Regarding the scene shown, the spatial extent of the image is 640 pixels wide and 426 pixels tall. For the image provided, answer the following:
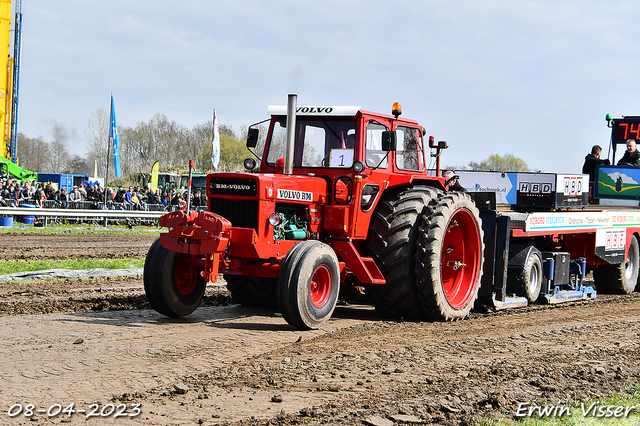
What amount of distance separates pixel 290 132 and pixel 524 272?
4224 millimetres

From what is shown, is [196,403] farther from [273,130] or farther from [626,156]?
[626,156]

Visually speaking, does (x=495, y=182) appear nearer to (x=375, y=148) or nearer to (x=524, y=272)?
(x=524, y=272)

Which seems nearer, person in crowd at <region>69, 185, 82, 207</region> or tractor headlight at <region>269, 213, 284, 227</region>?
tractor headlight at <region>269, 213, 284, 227</region>

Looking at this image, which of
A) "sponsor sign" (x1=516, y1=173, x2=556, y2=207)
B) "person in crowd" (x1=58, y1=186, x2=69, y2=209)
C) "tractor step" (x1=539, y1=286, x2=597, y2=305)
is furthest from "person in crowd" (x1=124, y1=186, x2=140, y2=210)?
"tractor step" (x1=539, y1=286, x2=597, y2=305)

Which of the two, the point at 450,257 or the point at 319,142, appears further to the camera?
the point at 450,257

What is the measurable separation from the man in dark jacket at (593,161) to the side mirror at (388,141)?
7418 millimetres

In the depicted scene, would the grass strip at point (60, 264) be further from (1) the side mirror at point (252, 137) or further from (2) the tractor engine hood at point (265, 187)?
(2) the tractor engine hood at point (265, 187)

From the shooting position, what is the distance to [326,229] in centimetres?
846

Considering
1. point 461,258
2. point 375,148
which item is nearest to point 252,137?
point 375,148

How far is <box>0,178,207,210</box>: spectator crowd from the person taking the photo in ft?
79.6

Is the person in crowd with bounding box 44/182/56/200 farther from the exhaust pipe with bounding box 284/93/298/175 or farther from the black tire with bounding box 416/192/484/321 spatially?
the black tire with bounding box 416/192/484/321

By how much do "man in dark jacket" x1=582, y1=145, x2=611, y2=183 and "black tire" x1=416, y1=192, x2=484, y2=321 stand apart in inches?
233

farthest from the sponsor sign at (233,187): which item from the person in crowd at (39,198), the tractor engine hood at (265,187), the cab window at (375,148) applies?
the person in crowd at (39,198)

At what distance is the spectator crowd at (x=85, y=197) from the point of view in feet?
79.6
